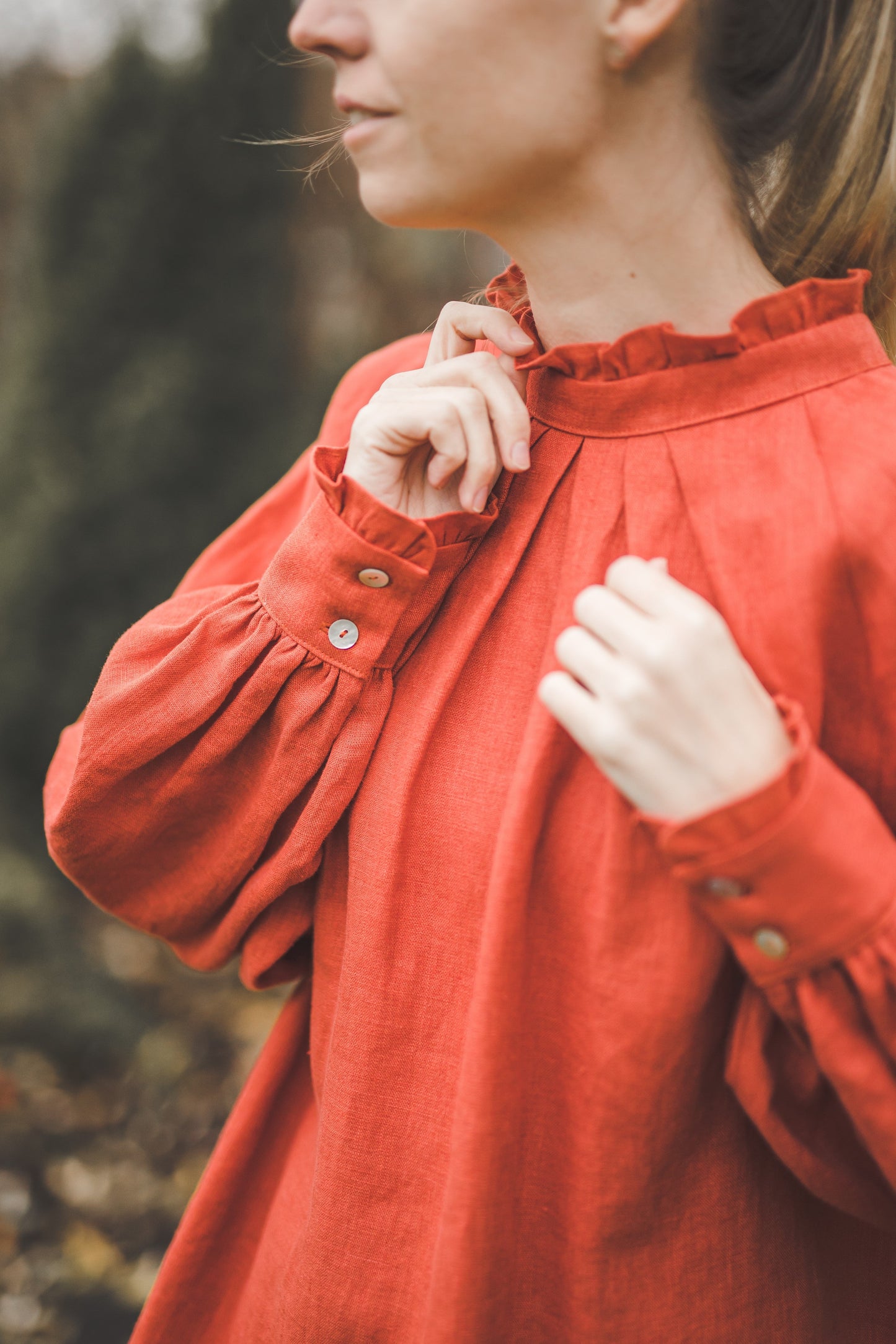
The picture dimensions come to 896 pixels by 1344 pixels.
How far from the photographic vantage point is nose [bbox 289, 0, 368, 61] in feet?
2.87

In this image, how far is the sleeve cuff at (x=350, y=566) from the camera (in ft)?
3.09

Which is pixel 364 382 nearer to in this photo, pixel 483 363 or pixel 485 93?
pixel 483 363

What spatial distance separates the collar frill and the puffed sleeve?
0.17 m

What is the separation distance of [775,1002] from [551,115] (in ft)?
2.49

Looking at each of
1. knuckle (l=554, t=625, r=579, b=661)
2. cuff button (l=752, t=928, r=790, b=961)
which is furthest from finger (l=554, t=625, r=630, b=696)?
cuff button (l=752, t=928, r=790, b=961)

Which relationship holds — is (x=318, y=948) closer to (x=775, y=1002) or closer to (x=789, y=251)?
(x=775, y=1002)

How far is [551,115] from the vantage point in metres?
0.85

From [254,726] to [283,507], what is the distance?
40 centimetres

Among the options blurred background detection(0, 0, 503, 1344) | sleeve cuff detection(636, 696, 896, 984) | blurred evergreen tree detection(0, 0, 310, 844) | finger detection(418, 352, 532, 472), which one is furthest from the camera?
blurred evergreen tree detection(0, 0, 310, 844)

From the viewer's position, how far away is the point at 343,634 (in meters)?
0.99

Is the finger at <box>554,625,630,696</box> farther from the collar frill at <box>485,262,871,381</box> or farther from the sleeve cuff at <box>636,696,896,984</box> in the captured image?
the collar frill at <box>485,262,871,381</box>

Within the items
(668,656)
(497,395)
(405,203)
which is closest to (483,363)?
(497,395)

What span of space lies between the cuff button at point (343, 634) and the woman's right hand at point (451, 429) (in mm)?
123

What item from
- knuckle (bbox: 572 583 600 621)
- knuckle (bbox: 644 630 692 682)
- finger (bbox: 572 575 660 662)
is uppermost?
knuckle (bbox: 572 583 600 621)
